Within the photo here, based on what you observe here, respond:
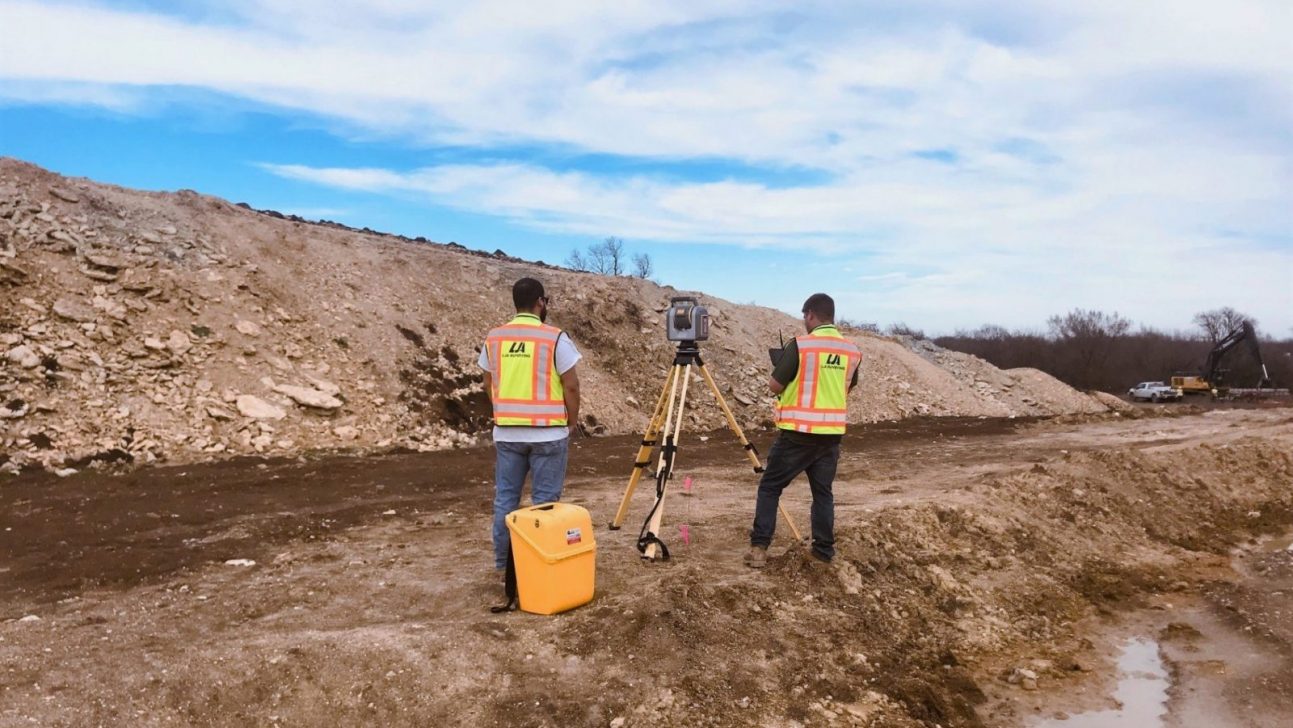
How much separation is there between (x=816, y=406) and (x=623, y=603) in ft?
6.60

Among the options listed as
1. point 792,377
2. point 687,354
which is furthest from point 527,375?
point 792,377

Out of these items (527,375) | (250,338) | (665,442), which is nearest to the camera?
Answer: (527,375)

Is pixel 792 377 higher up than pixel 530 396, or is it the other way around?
pixel 792 377

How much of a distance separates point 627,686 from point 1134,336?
9175 centimetres

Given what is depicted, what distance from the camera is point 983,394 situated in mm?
28656

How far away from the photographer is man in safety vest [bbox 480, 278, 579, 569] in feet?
16.7

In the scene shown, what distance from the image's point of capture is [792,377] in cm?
583

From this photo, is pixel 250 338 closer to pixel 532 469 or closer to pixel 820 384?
pixel 532 469

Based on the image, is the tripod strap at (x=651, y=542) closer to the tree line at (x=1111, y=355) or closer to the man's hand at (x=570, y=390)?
the man's hand at (x=570, y=390)

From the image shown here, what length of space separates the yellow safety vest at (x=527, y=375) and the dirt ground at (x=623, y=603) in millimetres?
1239

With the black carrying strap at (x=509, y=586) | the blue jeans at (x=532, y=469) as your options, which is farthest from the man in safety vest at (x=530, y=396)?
the black carrying strap at (x=509, y=586)

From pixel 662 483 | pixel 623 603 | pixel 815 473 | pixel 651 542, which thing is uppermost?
pixel 815 473

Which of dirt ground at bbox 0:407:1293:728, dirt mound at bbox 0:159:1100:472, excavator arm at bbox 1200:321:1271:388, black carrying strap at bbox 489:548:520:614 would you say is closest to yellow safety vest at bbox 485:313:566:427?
black carrying strap at bbox 489:548:520:614

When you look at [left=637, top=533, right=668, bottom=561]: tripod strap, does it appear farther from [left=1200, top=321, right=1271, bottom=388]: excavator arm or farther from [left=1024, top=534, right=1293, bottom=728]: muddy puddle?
[left=1200, top=321, right=1271, bottom=388]: excavator arm
